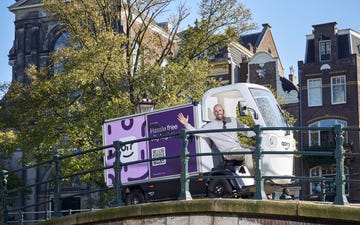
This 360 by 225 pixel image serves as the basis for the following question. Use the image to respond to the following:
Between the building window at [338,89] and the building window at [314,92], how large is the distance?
76 centimetres

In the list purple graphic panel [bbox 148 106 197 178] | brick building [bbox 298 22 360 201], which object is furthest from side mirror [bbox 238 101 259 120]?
brick building [bbox 298 22 360 201]

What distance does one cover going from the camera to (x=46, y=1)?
2319 cm

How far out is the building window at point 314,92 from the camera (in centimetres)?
4148

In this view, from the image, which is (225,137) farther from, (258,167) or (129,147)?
(129,147)

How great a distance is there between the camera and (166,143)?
1289 centimetres

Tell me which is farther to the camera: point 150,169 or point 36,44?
point 36,44

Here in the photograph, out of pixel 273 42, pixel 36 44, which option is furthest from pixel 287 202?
pixel 273 42

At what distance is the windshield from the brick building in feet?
90.8

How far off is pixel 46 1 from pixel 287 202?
1586 cm

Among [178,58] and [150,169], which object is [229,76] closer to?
[178,58]

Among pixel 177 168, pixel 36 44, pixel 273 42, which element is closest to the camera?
pixel 177 168

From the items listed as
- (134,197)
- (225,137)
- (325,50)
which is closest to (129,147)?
(134,197)

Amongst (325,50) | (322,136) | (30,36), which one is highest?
(30,36)

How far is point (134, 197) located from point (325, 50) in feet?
102
